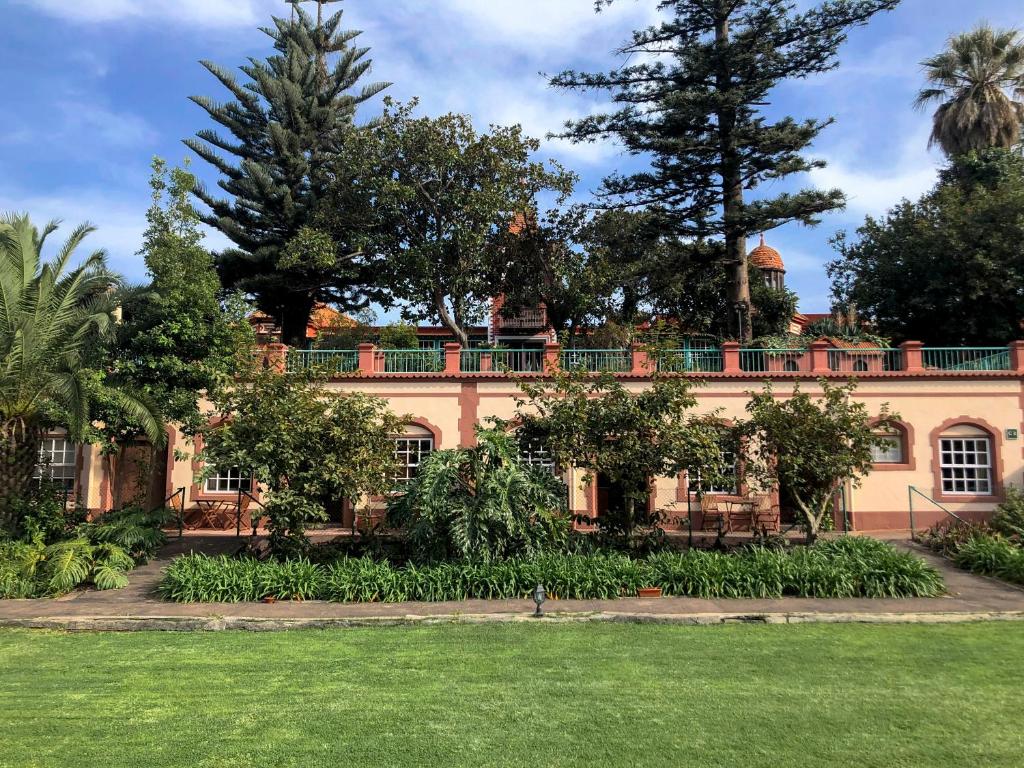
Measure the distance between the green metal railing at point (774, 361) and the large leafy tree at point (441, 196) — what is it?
723 cm

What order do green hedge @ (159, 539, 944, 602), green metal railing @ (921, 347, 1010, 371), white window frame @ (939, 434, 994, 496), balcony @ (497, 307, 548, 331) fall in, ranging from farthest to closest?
balcony @ (497, 307, 548, 331)
green metal railing @ (921, 347, 1010, 371)
white window frame @ (939, 434, 994, 496)
green hedge @ (159, 539, 944, 602)

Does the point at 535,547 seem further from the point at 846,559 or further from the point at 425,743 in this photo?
the point at 425,743

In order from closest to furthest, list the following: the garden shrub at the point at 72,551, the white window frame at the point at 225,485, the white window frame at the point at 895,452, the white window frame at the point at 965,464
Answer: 1. the garden shrub at the point at 72,551
2. the white window frame at the point at 965,464
3. the white window frame at the point at 895,452
4. the white window frame at the point at 225,485

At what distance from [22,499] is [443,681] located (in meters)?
9.49

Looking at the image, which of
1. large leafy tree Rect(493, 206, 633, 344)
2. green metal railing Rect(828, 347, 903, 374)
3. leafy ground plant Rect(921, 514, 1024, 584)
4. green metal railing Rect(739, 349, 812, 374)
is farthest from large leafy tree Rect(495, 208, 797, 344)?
leafy ground plant Rect(921, 514, 1024, 584)

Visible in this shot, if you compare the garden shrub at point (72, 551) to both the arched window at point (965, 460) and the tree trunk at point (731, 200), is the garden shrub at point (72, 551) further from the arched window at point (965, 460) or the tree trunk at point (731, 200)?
the arched window at point (965, 460)

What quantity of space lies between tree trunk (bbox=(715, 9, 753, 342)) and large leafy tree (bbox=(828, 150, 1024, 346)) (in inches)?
208

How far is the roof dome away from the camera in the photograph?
32875mm

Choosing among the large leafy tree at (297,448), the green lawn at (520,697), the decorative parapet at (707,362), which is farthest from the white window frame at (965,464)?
the large leafy tree at (297,448)

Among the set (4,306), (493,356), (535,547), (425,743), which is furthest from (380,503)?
(425,743)

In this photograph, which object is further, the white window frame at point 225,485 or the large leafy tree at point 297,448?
the white window frame at point 225,485

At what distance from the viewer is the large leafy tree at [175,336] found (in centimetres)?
1358

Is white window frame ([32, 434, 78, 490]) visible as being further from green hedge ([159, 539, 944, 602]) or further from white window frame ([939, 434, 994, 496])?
white window frame ([939, 434, 994, 496])

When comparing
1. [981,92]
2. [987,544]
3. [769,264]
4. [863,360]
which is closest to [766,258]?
[769,264]
